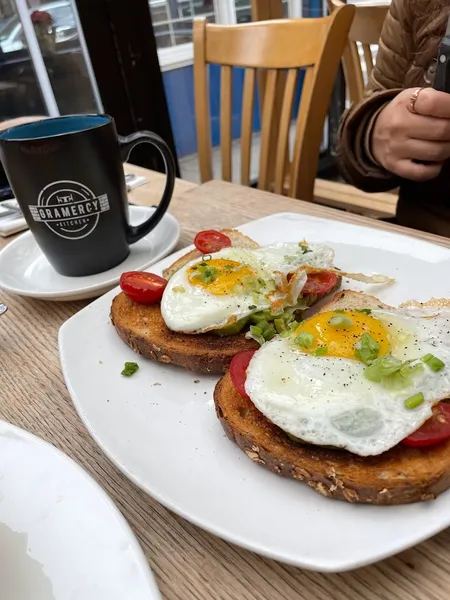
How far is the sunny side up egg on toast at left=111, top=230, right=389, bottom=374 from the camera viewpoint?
3.09 ft

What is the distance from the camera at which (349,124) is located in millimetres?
1713

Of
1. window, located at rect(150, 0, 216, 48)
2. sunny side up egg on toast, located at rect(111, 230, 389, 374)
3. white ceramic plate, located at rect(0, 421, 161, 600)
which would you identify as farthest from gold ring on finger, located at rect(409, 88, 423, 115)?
window, located at rect(150, 0, 216, 48)

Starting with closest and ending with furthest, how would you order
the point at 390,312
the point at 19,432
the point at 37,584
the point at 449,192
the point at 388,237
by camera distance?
the point at 37,584 < the point at 19,432 < the point at 390,312 < the point at 388,237 < the point at 449,192

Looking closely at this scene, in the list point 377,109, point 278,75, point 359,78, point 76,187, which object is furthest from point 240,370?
point 359,78

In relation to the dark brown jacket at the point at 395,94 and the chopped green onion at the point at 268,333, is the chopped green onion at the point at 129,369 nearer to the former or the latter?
the chopped green onion at the point at 268,333

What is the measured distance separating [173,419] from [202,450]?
0.09 meters

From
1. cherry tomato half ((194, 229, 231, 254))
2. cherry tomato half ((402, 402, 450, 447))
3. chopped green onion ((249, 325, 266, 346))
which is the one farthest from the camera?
cherry tomato half ((194, 229, 231, 254))

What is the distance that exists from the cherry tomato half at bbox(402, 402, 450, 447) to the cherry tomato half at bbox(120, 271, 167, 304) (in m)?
0.61

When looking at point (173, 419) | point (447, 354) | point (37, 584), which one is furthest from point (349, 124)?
point (37, 584)

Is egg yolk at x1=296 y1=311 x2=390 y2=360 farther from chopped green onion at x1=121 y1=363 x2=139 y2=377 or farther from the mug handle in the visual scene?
the mug handle

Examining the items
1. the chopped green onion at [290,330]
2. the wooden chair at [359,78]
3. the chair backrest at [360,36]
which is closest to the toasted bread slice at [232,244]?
the chopped green onion at [290,330]

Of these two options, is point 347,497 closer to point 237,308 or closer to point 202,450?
point 202,450

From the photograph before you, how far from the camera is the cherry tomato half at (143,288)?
1.09 meters

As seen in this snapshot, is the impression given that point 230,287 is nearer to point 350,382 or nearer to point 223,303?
point 223,303
